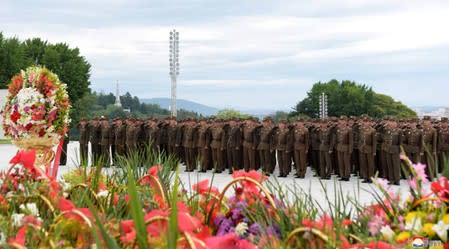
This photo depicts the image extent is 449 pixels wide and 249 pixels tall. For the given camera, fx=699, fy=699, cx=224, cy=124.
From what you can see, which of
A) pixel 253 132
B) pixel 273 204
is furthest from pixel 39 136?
pixel 253 132

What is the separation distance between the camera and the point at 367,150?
15.5 m

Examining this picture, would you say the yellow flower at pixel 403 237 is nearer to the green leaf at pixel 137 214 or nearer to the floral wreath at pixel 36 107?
the green leaf at pixel 137 214

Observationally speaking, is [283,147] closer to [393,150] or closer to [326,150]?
[326,150]

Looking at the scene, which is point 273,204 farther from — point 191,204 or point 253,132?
point 253,132

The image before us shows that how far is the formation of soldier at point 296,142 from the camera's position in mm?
15469

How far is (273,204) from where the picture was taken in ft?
8.28

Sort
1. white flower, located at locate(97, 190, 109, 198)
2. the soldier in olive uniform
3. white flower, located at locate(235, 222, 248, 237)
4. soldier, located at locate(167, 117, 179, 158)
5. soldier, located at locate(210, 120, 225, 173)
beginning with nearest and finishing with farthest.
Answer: white flower, located at locate(235, 222, 248, 237) < white flower, located at locate(97, 190, 109, 198) < soldier, located at locate(210, 120, 225, 173) < the soldier in olive uniform < soldier, located at locate(167, 117, 179, 158)

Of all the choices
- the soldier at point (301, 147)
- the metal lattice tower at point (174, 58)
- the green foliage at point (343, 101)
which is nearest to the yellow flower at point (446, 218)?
the soldier at point (301, 147)

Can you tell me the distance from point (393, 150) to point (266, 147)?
3.17 meters

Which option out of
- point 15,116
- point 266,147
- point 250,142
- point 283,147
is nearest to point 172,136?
point 250,142

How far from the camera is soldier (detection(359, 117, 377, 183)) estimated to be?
1543 cm

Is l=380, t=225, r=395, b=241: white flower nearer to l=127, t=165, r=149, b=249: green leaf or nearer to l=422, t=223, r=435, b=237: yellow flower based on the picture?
l=422, t=223, r=435, b=237: yellow flower

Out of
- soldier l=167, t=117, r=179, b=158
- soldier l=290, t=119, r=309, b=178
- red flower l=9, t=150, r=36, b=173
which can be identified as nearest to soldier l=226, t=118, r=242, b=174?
soldier l=290, t=119, r=309, b=178

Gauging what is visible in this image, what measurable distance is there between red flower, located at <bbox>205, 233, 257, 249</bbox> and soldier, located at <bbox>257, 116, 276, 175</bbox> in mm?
14694
